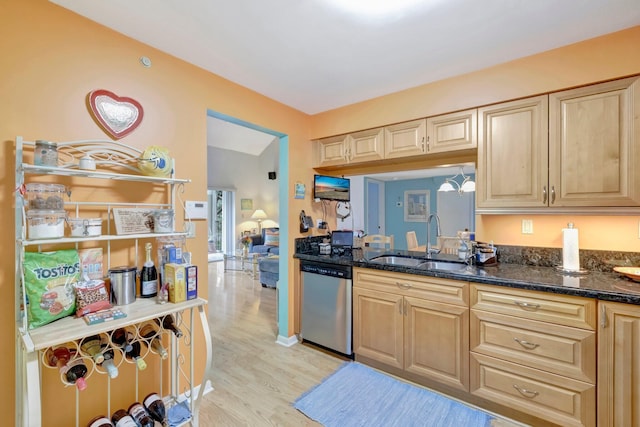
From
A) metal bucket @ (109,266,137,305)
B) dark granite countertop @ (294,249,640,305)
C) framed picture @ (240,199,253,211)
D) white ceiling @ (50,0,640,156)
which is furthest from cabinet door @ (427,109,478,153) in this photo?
framed picture @ (240,199,253,211)

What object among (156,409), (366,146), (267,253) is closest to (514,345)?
(366,146)

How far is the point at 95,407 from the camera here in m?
1.54

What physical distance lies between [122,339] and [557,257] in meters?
2.95

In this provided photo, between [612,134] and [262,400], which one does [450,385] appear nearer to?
[262,400]

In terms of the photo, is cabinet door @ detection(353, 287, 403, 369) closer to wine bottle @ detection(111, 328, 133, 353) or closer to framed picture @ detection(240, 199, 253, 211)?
wine bottle @ detection(111, 328, 133, 353)

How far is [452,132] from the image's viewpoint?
222cm

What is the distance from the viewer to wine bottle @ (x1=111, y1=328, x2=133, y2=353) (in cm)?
142

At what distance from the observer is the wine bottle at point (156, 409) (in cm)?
150

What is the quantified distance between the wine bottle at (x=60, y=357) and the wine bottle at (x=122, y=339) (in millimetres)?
185

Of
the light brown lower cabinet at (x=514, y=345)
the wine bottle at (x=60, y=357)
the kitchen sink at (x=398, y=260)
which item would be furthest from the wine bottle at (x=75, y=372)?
the kitchen sink at (x=398, y=260)

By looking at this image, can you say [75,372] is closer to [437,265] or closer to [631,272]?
[437,265]

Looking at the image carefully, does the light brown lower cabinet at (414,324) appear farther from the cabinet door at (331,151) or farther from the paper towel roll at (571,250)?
the cabinet door at (331,151)

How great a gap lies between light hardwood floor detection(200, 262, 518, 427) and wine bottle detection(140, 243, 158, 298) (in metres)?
0.92

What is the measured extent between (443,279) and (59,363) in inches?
87.9
